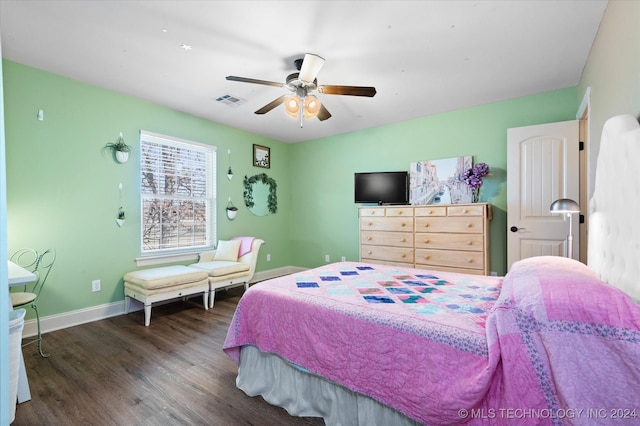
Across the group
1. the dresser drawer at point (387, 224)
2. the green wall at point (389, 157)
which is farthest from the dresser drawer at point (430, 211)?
the green wall at point (389, 157)

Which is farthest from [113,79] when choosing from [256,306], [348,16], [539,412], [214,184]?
[539,412]

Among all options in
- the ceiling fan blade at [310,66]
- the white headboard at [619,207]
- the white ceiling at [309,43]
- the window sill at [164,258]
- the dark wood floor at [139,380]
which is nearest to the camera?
the white headboard at [619,207]

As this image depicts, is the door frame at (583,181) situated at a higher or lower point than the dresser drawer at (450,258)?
higher

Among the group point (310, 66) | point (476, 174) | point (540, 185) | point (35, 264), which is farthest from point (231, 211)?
point (540, 185)

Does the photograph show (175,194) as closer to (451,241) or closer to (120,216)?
(120,216)

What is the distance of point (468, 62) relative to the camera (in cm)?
276

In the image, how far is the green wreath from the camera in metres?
4.87

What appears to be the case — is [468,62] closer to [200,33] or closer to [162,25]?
[200,33]

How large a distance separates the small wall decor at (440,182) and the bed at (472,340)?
1.95m

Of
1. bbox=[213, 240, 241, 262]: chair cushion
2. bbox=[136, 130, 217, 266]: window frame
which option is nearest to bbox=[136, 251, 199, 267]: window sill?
bbox=[136, 130, 217, 266]: window frame

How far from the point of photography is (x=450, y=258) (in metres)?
3.56

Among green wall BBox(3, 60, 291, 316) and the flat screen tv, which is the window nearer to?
green wall BBox(3, 60, 291, 316)

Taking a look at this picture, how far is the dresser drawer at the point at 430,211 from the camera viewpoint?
3650mm

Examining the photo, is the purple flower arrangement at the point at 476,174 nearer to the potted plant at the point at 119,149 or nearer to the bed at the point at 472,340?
the bed at the point at 472,340
